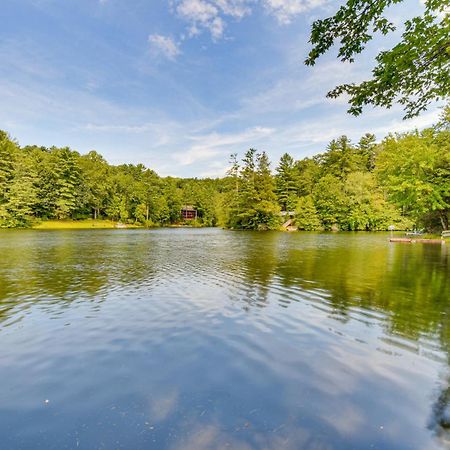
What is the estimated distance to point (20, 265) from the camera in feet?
57.6

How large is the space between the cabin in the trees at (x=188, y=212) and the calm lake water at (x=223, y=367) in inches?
3922

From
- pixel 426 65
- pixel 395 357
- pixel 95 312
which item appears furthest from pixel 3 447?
pixel 426 65

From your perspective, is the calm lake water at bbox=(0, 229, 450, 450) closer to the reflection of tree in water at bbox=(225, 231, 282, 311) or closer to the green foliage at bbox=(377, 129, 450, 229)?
the reflection of tree in water at bbox=(225, 231, 282, 311)

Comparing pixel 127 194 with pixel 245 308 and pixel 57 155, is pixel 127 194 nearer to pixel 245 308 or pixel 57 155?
pixel 57 155

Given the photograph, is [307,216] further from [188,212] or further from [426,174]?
[188,212]

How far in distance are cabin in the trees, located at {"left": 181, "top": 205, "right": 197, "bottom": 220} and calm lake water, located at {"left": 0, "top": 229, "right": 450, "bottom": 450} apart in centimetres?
9961

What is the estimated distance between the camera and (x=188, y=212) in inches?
4441

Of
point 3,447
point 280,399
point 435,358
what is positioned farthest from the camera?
point 435,358

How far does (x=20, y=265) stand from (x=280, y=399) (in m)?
18.1

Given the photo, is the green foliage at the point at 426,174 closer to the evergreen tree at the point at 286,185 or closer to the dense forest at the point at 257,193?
the dense forest at the point at 257,193

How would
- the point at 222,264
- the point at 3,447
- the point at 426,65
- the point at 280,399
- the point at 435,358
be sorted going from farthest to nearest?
the point at 222,264 → the point at 426,65 → the point at 435,358 → the point at 280,399 → the point at 3,447

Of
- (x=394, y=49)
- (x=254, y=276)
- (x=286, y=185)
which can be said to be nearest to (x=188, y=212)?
(x=286, y=185)

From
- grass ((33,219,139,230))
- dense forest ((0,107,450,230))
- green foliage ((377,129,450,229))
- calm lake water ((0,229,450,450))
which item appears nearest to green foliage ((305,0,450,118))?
calm lake water ((0,229,450,450))

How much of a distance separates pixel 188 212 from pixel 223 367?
108m
